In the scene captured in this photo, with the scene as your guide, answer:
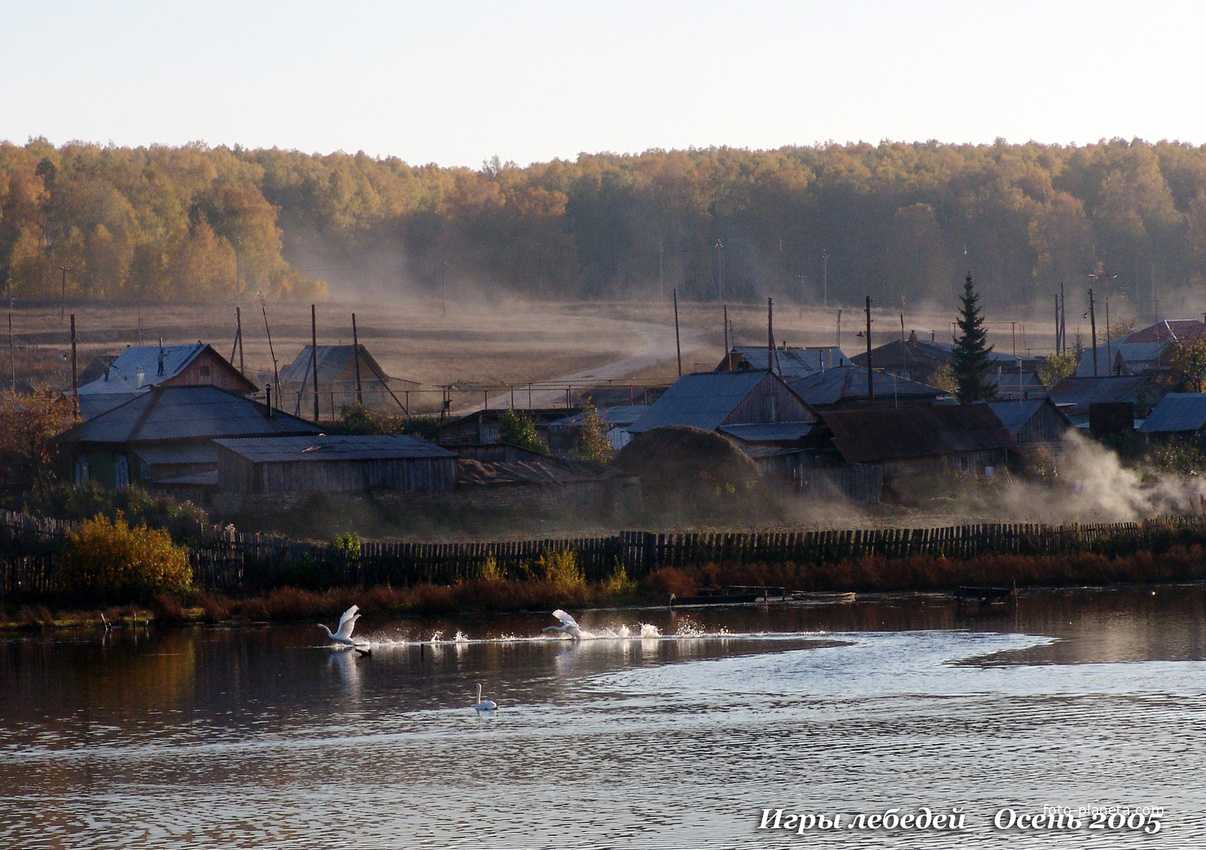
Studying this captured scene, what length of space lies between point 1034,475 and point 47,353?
8153 cm

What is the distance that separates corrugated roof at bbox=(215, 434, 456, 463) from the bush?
13.0m

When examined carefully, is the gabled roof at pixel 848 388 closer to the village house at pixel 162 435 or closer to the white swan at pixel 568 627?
the village house at pixel 162 435

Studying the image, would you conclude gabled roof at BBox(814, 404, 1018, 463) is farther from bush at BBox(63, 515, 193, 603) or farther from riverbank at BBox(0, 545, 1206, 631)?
bush at BBox(63, 515, 193, 603)

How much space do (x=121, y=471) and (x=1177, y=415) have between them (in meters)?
45.1

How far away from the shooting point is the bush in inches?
1331

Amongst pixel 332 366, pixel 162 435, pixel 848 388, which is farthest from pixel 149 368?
pixel 848 388

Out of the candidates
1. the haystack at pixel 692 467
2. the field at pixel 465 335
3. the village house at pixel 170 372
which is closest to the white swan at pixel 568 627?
the haystack at pixel 692 467

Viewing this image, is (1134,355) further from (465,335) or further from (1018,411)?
(465,335)

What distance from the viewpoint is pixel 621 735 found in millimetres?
21500

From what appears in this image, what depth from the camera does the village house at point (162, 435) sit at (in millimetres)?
54719

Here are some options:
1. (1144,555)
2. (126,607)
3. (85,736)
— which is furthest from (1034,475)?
(85,736)

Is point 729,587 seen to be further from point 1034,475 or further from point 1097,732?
point 1034,475

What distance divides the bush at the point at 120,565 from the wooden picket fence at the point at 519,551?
2.27ft

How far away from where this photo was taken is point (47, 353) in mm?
114938
